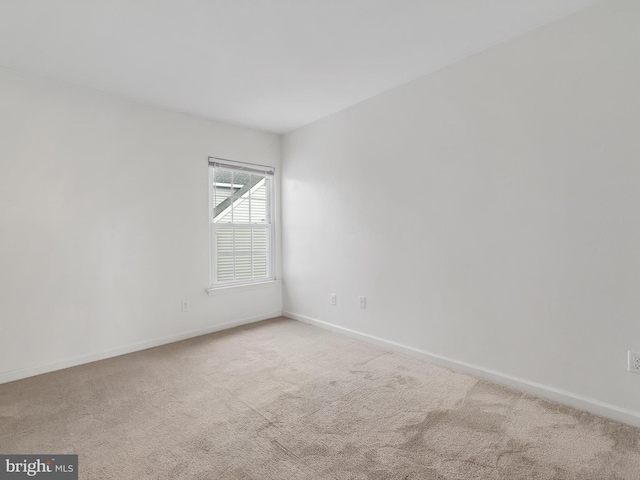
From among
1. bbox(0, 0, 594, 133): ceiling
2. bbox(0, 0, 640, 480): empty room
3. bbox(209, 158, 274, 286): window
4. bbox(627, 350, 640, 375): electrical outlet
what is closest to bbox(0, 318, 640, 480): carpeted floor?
bbox(0, 0, 640, 480): empty room

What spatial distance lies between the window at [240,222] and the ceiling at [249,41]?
1.05 meters

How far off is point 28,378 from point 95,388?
720 mm

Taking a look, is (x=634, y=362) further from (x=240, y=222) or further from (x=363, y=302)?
(x=240, y=222)

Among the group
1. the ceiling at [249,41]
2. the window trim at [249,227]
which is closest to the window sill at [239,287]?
the window trim at [249,227]

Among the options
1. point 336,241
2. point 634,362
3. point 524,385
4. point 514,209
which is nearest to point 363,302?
point 336,241

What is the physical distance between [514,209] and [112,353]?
372 centimetres

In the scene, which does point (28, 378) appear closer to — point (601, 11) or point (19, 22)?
point (19, 22)

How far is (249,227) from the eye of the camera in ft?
13.8

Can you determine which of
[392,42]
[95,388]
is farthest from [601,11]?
[95,388]

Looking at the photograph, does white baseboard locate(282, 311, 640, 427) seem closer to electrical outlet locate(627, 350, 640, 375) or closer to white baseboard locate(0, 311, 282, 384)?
electrical outlet locate(627, 350, 640, 375)

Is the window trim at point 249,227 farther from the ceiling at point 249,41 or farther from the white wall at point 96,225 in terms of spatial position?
the ceiling at point 249,41

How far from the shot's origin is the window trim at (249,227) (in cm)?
381

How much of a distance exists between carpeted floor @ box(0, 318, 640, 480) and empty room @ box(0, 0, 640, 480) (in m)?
0.02

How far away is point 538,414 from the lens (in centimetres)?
201
